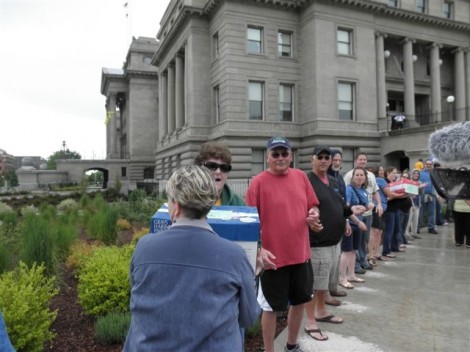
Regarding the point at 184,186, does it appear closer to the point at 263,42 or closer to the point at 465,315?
the point at 465,315

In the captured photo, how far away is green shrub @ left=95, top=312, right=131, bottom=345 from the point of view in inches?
163

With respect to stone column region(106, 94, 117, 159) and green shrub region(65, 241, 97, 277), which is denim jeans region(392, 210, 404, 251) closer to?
green shrub region(65, 241, 97, 277)

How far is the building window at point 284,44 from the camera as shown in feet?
87.3

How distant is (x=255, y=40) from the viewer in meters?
26.0

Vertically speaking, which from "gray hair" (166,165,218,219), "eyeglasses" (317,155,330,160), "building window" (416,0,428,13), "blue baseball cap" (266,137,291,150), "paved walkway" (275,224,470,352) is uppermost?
"building window" (416,0,428,13)

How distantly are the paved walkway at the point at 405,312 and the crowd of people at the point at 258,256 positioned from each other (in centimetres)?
22

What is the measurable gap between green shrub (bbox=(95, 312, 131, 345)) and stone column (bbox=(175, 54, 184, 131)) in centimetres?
2941

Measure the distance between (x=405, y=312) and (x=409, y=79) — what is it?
28.3 m

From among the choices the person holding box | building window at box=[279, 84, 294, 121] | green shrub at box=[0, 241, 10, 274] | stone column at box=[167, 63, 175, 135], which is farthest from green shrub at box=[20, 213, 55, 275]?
stone column at box=[167, 63, 175, 135]

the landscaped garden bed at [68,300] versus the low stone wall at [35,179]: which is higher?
the low stone wall at [35,179]

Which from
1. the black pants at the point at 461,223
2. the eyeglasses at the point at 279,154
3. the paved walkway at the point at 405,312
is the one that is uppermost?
the eyeglasses at the point at 279,154

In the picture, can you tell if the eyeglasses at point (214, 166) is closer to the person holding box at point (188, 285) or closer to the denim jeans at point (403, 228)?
the person holding box at point (188, 285)

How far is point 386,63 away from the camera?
31.0 meters

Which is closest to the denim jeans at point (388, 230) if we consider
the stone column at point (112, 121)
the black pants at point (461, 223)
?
the black pants at point (461, 223)
